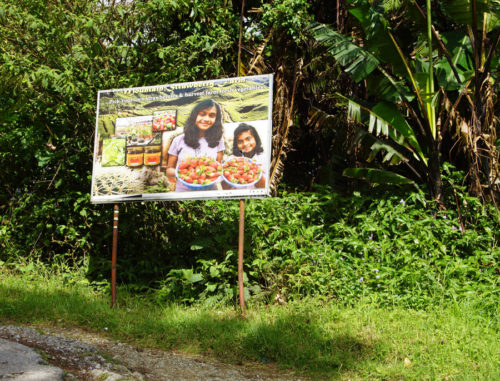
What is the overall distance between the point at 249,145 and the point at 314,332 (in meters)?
2.13

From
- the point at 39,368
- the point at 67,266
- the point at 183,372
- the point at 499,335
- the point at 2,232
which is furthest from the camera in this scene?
the point at 2,232

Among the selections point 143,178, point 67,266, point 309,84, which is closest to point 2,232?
point 67,266

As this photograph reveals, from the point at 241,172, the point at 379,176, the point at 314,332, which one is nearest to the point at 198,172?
the point at 241,172

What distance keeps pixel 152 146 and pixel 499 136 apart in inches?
210

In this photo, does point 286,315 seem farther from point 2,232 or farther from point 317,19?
point 317,19

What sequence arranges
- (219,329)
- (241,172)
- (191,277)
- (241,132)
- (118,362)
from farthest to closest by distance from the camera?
(191,277) → (241,132) → (241,172) → (219,329) → (118,362)

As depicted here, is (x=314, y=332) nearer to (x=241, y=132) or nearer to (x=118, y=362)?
(x=118, y=362)

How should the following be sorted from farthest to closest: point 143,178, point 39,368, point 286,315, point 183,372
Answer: point 143,178
point 286,315
point 183,372
point 39,368

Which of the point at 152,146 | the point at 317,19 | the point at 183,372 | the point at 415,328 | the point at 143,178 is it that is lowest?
the point at 183,372

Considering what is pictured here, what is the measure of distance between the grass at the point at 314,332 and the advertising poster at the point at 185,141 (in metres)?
1.36

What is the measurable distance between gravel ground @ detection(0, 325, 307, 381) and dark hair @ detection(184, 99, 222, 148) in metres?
2.36

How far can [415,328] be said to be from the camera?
480cm

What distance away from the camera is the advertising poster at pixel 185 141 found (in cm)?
542

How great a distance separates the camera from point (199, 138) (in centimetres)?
570
